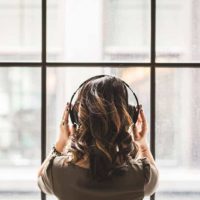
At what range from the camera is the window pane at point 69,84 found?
136cm

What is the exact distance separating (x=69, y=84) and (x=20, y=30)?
0.89ft

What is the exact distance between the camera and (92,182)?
1014 millimetres

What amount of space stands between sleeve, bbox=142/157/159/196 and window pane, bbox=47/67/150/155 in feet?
1.04

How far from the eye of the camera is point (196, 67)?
53.9 inches

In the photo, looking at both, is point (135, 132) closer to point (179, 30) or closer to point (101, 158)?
point (101, 158)

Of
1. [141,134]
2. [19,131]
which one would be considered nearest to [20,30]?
[19,131]

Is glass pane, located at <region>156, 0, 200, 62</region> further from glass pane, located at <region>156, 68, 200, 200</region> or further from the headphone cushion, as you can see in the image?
the headphone cushion

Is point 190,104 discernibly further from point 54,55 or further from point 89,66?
point 54,55

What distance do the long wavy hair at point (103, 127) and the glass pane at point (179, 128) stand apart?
360 mm

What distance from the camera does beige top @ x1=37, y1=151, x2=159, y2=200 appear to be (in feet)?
3.33

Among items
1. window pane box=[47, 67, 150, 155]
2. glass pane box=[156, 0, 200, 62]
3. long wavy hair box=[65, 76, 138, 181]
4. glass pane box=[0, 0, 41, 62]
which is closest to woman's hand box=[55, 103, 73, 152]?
long wavy hair box=[65, 76, 138, 181]

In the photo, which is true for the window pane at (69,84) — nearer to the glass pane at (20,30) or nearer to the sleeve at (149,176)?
the glass pane at (20,30)

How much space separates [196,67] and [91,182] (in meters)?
0.63

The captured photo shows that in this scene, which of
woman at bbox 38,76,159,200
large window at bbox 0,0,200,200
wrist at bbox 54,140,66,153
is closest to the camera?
woman at bbox 38,76,159,200
